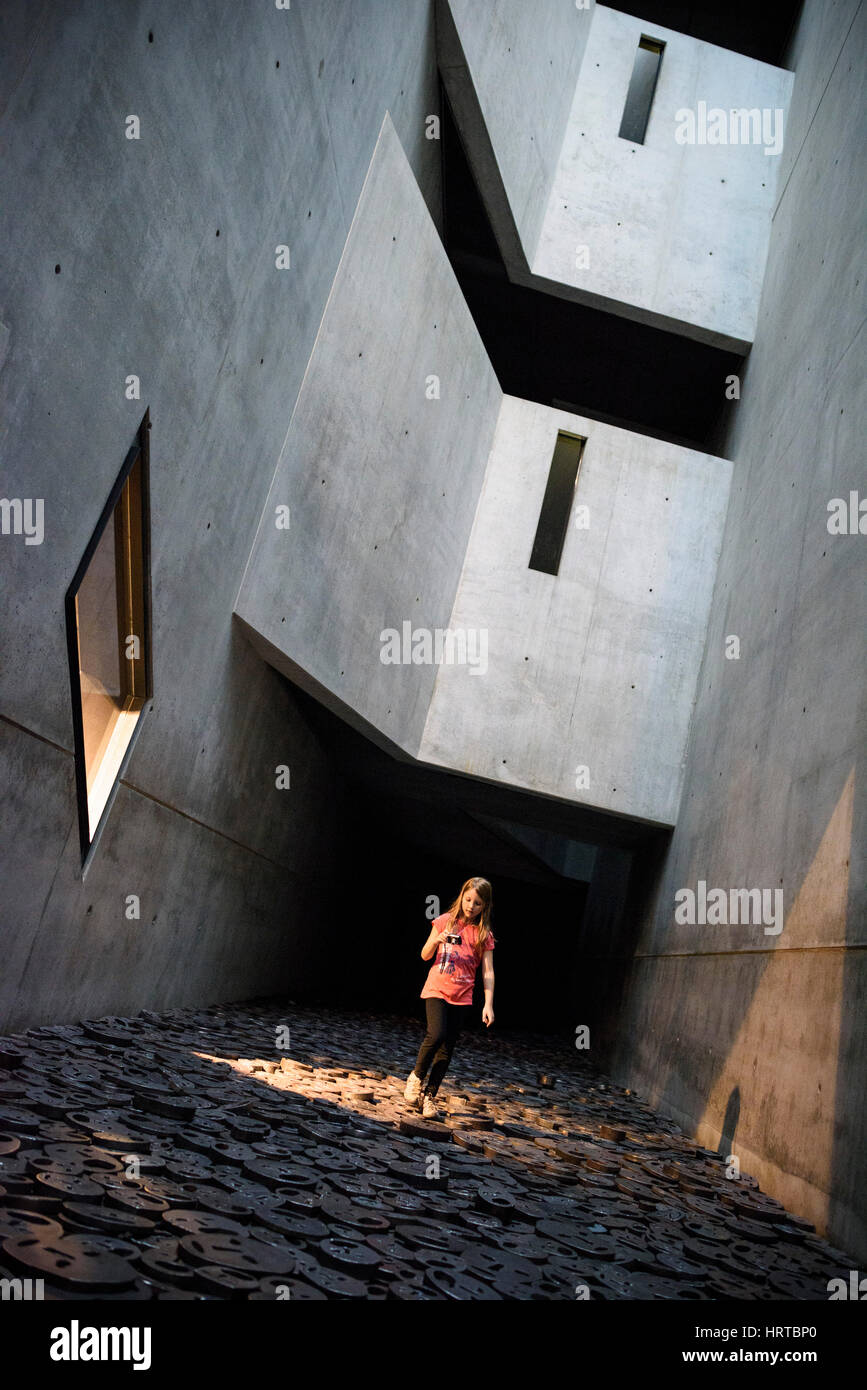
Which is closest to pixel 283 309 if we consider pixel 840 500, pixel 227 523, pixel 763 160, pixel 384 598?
pixel 227 523

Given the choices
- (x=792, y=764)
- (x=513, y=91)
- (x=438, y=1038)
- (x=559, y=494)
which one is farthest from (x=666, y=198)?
(x=438, y=1038)

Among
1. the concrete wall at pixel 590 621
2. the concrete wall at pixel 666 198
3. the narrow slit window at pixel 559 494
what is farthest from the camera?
the concrete wall at pixel 666 198

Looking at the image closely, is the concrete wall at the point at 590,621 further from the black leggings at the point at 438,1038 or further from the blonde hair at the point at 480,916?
the black leggings at the point at 438,1038

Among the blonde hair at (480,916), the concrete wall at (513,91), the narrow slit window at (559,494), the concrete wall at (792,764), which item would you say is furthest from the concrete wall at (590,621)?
the blonde hair at (480,916)

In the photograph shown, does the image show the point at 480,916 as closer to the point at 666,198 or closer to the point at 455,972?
the point at 455,972

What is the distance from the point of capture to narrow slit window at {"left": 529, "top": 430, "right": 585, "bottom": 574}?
36.1 feet

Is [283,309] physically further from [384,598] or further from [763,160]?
[763,160]

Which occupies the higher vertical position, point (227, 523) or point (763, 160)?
point (763, 160)

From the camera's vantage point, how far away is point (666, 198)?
11891mm

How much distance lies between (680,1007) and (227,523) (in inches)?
222

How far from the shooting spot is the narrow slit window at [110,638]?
5.06m

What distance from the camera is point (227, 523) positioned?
6730mm

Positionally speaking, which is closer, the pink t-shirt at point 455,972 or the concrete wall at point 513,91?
the pink t-shirt at point 455,972
